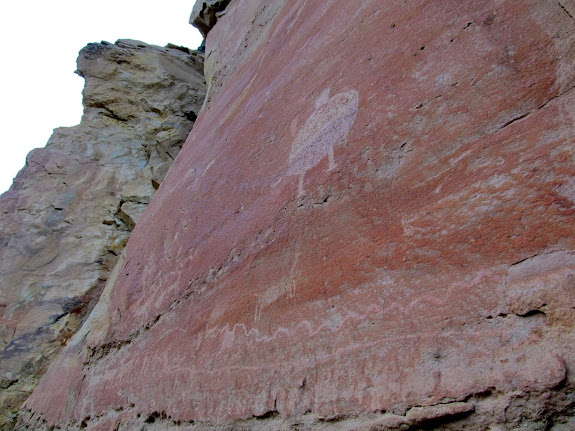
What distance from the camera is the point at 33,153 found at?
376 cm

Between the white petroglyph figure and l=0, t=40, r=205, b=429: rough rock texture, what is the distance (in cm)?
207

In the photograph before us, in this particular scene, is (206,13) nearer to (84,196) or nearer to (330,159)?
(84,196)

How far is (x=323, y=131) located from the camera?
1.38 meters

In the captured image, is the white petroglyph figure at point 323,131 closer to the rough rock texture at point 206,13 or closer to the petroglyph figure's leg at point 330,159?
the petroglyph figure's leg at point 330,159

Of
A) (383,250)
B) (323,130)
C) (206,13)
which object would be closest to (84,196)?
(206,13)

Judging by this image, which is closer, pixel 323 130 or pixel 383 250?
pixel 383 250

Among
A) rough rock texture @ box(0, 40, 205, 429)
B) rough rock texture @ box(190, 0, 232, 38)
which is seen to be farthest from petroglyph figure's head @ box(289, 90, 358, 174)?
rough rock texture @ box(190, 0, 232, 38)

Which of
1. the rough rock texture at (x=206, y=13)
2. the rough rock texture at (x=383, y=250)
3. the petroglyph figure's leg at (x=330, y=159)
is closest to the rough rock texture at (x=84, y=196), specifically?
the rough rock texture at (x=206, y=13)

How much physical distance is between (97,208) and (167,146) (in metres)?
0.82

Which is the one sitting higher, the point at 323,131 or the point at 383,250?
the point at 323,131

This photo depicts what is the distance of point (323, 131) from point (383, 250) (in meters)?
0.55

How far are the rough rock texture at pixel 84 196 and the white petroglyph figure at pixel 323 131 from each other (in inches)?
81.5

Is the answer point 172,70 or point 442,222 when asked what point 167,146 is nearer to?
point 172,70

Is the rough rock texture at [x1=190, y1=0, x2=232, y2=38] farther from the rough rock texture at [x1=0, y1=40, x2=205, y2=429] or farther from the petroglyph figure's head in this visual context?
the petroglyph figure's head
